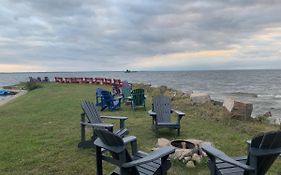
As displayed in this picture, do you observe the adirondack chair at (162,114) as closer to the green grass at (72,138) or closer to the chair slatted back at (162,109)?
the chair slatted back at (162,109)

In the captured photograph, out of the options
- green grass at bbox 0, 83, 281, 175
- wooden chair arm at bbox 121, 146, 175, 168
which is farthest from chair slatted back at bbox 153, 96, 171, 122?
wooden chair arm at bbox 121, 146, 175, 168

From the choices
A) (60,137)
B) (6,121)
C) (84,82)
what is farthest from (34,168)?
(84,82)

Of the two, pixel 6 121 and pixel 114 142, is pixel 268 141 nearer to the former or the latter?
pixel 114 142

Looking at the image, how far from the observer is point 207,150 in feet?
12.0

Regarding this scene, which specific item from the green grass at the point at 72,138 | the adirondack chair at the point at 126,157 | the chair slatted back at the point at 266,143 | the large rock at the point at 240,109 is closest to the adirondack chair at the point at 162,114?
the green grass at the point at 72,138

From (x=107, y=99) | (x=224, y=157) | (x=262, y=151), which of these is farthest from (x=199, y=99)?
(x=262, y=151)

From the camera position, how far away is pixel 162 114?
25.5 feet

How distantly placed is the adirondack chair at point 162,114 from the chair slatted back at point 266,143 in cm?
385

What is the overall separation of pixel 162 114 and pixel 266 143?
4.58 meters

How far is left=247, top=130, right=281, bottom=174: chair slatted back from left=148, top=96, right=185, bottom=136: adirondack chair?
3849 mm

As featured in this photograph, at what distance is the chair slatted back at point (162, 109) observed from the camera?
7688 millimetres

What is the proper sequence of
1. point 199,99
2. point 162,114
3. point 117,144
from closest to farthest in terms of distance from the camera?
point 117,144
point 162,114
point 199,99

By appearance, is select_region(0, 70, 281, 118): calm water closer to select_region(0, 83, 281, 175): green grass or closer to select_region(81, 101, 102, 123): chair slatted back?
select_region(0, 83, 281, 175): green grass

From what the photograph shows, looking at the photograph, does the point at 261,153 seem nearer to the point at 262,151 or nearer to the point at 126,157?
the point at 262,151
